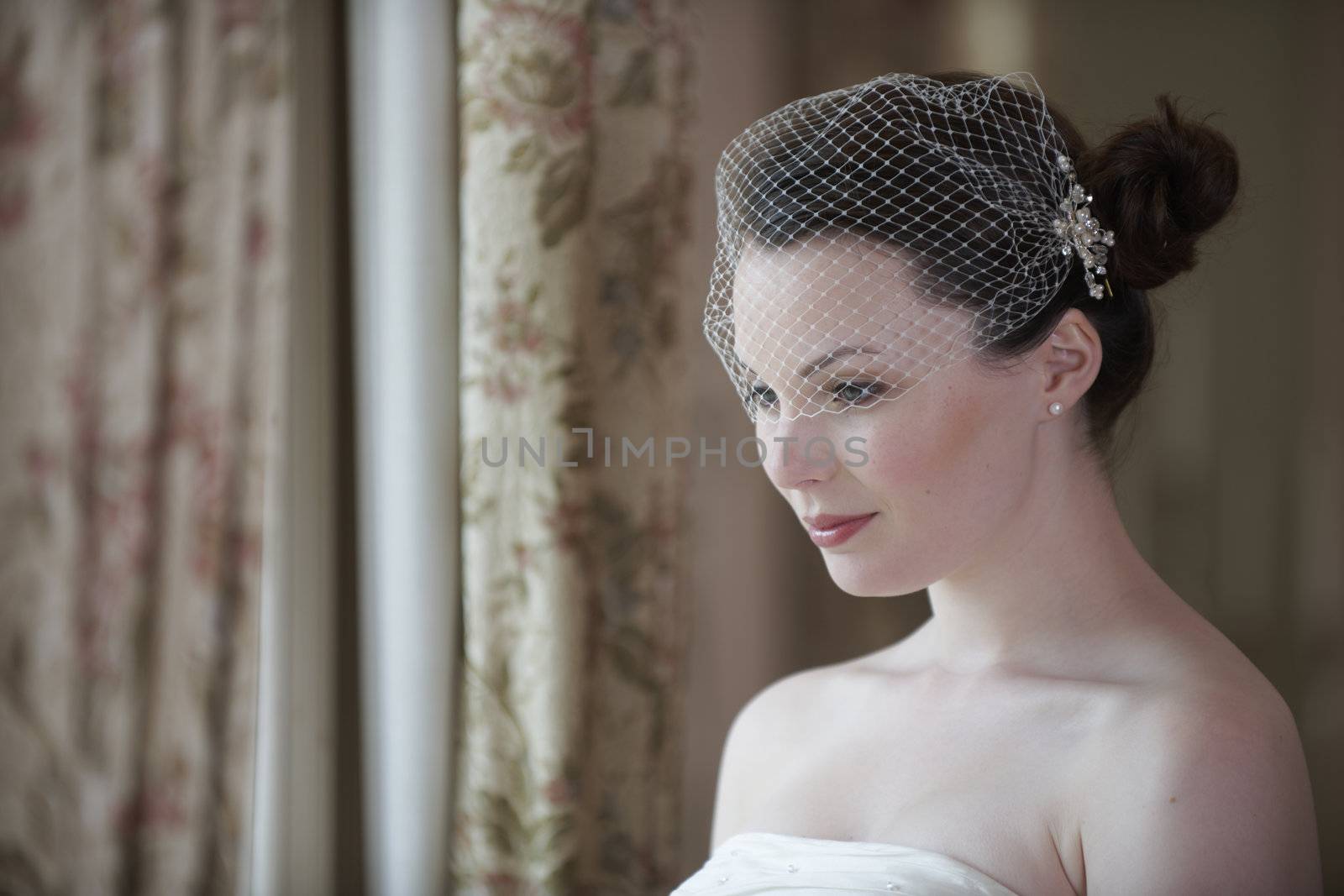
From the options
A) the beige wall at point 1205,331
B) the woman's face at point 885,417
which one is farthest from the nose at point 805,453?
the beige wall at point 1205,331

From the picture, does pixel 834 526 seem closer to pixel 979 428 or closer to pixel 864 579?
pixel 864 579

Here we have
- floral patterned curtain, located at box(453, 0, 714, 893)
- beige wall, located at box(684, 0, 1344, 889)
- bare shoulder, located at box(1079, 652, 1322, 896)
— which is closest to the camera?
bare shoulder, located at box(1079, 652, 1322, 896)

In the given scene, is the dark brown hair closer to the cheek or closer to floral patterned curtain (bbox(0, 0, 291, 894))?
the cheek

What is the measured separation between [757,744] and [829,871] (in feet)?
0.91

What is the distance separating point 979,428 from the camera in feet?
3.29

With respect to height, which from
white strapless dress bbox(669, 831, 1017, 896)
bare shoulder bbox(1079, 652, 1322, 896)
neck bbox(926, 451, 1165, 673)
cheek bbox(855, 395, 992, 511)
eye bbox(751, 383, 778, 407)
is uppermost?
eye bbox(751, 383, 778, 407)

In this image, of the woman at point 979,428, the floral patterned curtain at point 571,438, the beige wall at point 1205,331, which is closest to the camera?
the woman at point 979,428

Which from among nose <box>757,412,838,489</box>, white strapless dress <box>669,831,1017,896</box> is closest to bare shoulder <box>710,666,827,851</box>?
white strapless dress <box>669,831,1017,896</box>

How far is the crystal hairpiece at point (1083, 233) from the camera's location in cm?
103

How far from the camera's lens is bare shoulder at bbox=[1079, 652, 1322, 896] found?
0.84 metres

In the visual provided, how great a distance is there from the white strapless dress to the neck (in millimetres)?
235

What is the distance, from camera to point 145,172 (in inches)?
66.0

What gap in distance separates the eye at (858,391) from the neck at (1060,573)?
19 centimetres

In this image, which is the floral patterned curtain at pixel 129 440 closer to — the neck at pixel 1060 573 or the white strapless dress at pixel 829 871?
the white strapless dress at pixel 829 871
